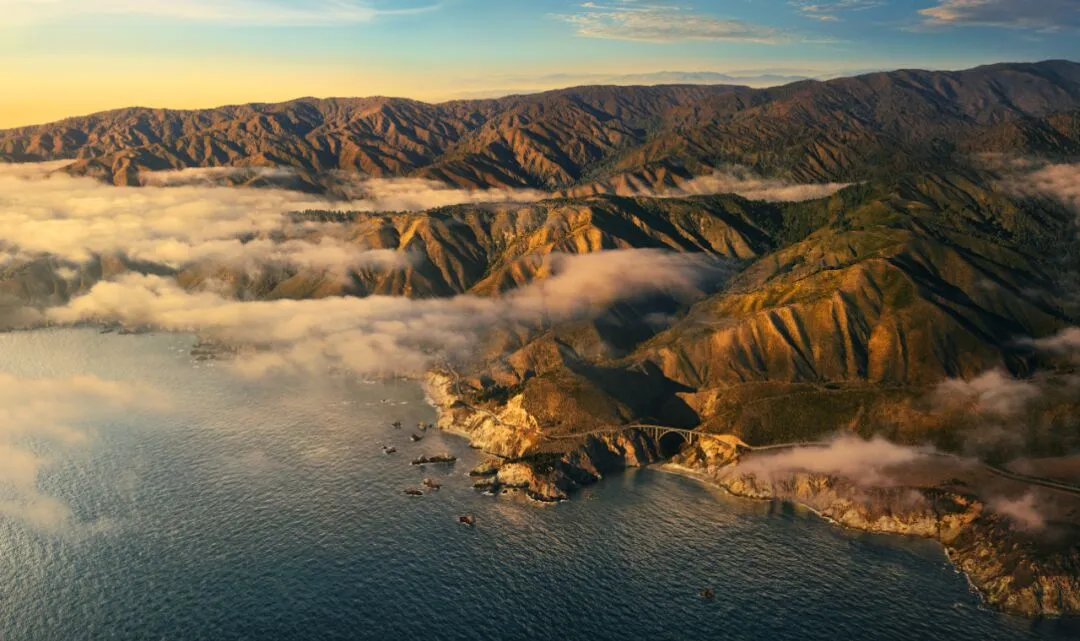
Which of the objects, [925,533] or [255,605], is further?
[925,533]

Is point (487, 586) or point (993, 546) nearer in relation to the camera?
point (487, 586)

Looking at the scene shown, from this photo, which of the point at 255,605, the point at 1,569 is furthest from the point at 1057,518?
the point at 1,569

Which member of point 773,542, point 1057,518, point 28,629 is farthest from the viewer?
point 773,542

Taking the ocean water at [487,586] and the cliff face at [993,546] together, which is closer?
the ocean water at [487,586]

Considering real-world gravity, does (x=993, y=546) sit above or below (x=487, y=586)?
above

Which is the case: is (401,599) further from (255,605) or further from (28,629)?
(28,629)

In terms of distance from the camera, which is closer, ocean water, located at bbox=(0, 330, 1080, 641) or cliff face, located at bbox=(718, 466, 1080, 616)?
ocean water, located at bbox=(0, 330, 1080, 641)

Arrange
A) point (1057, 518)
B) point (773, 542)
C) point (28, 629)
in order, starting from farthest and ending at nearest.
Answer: point (773, 542) → point (1057, 518) → point (28, 629)

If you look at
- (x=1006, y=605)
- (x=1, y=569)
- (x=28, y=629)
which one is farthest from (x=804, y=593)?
(x=1, y=569)

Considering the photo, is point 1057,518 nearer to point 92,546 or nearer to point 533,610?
point 533,610
